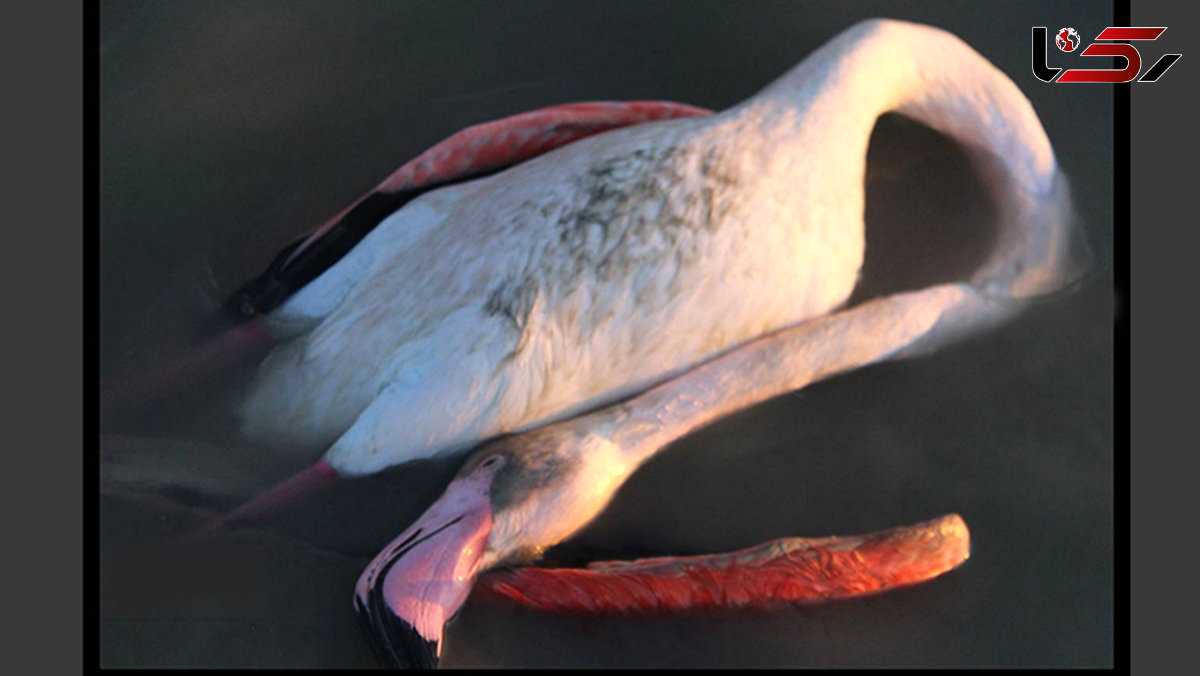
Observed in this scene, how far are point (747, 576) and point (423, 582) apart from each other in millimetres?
377

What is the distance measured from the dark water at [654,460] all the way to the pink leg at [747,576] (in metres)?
0.02

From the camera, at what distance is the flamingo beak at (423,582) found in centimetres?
143

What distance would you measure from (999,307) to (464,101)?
33.2 inches

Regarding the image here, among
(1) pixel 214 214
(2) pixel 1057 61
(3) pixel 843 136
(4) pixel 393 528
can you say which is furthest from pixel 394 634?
(2) pixel 1057 61

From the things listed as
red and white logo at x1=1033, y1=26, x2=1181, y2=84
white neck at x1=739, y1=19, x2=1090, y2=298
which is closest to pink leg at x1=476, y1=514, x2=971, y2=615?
white neck at x1=739, y1=19, x2=1090, y2=298

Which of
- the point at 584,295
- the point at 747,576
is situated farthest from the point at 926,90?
the point at 747,576

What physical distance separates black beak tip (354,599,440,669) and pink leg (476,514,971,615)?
0.10m

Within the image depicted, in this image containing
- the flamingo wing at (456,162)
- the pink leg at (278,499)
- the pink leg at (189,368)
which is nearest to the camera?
the pink leg at (278,499)

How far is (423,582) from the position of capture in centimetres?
144

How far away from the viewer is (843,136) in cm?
164

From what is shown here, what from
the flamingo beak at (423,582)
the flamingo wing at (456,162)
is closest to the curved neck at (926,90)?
the flamingo wing at (456,162)

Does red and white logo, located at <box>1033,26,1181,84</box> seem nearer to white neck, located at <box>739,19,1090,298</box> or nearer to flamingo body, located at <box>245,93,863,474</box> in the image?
white neck, located at <box>739,19,1090,298</box>

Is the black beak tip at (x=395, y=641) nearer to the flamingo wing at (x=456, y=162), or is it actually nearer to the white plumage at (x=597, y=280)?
the white plumage at (x=597, y=280)

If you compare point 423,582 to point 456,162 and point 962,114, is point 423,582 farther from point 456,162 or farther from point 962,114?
point 962,114
